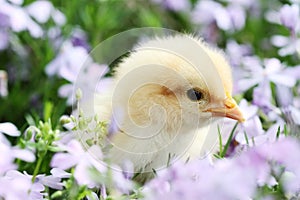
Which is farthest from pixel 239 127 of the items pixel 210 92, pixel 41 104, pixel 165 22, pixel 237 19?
pixel 165 22

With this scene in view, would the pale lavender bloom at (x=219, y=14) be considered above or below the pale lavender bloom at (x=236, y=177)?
below

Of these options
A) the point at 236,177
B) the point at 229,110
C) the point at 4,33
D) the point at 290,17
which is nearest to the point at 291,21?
the point at 290,17

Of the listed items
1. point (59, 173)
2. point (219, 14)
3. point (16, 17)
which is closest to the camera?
point (59, 173)

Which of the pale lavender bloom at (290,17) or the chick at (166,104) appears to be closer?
the chick at (166,104)

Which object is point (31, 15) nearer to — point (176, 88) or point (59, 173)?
point (176, 88)

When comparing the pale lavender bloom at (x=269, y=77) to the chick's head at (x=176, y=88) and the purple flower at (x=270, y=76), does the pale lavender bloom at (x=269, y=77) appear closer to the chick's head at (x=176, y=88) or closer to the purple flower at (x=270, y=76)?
the purple flower at (x=270, y=76)

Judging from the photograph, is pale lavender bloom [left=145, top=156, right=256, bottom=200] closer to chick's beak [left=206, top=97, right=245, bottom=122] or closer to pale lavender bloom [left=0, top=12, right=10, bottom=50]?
chick's beak [left=206, top=97, right=245, bottom=122]

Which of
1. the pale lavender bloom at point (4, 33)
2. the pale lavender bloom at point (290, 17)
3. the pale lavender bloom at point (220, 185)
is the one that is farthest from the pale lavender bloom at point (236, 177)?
the pale lavender bloom at point (4, 33)
